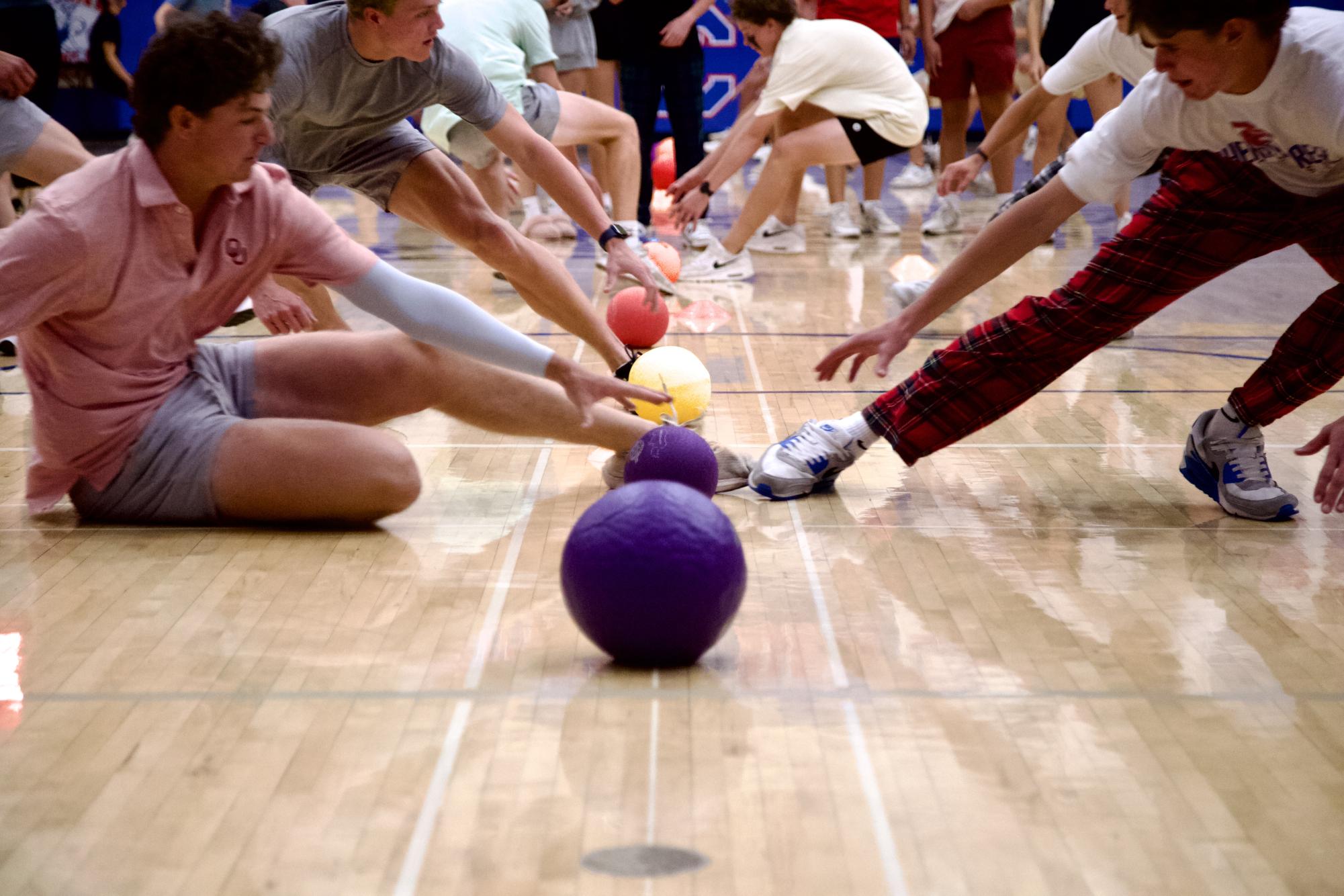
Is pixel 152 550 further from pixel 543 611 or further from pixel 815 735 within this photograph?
pixel 815 735

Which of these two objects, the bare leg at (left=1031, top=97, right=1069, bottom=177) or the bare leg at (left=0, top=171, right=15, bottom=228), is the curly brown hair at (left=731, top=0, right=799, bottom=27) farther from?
the bare leg at (left=0, top=171, right=15, bottom=228)

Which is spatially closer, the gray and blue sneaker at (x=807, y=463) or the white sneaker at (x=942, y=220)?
the gray and blue sneaker at (x=807, y=463)

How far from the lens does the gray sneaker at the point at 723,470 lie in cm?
337

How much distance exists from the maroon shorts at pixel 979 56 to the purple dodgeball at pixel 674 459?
5.62 meters

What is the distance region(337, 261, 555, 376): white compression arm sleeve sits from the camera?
9.57 feet

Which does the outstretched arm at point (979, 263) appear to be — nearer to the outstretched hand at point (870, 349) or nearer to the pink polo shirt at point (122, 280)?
the outstretched hand at point (870, 349)

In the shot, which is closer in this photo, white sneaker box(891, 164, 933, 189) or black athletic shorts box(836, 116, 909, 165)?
black athletic shorts box(836, 116, 909, 165)

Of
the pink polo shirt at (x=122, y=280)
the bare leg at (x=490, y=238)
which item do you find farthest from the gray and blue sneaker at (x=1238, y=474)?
the pink polo shirt at (x=122, y=280)

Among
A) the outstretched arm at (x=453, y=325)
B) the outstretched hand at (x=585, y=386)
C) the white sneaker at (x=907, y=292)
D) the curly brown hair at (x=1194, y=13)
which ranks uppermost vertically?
the curly brown hair at (x=1194, y=13)

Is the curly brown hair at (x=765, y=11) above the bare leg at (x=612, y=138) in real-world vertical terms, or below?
above

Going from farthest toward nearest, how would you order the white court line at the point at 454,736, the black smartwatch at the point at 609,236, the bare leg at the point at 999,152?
the bare leg at the point at 999,152 → the black smartwatch at the point at 609,236 → the white court line at the point at 454,736

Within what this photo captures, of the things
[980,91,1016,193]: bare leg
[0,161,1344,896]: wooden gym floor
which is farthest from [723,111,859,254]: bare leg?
[0,161,1344,896]: wooden gym floor

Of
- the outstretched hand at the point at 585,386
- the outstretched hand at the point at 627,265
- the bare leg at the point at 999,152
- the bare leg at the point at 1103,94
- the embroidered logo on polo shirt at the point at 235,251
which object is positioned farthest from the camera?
the bare leg at the point at 999,152

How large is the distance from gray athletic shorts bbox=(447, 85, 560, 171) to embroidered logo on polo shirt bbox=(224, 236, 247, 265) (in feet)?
9.66
